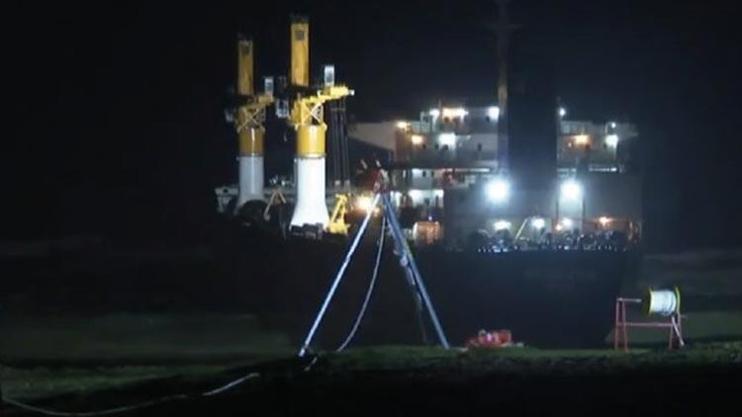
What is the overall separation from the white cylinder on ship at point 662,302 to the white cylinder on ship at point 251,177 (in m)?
49.4

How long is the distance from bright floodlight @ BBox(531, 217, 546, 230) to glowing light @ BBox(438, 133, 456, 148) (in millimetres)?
12152

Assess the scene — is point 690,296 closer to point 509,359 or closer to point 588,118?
point 588,118

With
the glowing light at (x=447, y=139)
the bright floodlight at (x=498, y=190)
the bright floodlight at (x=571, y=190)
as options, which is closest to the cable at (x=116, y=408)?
the bright floodlight at (x=498, y=190)

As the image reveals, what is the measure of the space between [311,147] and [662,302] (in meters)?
35.5

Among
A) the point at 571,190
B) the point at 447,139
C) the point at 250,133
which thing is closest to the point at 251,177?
the point at 250,133

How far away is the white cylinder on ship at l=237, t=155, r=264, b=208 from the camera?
2744 inches

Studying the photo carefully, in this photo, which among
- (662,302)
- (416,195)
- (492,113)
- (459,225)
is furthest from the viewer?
(492,113)

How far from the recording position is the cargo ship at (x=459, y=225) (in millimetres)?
33750

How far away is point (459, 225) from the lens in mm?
41438

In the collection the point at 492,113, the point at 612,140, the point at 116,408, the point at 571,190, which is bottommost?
the point at 116,408

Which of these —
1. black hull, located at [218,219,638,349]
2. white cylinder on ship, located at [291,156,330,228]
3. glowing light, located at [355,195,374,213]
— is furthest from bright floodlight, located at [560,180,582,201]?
white cylinder on ship, located at [291,156,330,228]

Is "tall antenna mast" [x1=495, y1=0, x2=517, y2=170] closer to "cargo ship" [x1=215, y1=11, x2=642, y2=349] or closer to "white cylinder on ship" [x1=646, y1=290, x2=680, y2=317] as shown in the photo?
"cargo ship" [x1=215, y1=11, x2=642, y2=349]

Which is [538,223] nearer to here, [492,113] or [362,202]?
[492,113]

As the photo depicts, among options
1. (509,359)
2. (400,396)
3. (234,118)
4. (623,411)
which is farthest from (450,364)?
(234,118)
